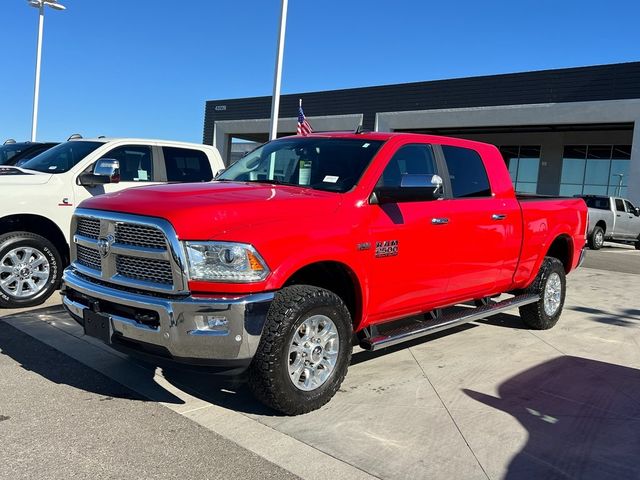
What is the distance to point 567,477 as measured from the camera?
3.34 meters

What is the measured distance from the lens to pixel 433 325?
16.7 ft

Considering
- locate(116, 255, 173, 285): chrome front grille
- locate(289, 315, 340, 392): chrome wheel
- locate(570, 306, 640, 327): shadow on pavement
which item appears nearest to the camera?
locate(116, 255, 173, 285): chrome front grille

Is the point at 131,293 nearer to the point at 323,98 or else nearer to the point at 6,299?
the point at 6,299

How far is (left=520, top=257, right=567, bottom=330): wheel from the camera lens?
6742mm

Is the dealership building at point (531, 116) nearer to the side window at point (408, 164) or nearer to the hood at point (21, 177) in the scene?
the side window at point (408, 164)

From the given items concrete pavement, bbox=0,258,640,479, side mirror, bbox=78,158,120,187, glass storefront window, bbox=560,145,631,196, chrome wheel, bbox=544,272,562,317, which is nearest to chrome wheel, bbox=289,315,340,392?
concrete pavement, bbox=0,258,640,479

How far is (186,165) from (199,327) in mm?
5108

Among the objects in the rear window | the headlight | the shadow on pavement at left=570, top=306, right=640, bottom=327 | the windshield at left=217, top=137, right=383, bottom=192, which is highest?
the rear window

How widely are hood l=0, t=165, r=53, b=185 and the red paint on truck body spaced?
2792mm

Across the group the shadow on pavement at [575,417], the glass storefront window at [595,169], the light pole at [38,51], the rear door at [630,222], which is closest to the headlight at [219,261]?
the shadow on pavement at [575,417]

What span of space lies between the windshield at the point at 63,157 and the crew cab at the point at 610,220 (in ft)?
52.5

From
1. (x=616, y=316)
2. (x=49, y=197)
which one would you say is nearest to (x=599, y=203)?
(x=616, y=316)

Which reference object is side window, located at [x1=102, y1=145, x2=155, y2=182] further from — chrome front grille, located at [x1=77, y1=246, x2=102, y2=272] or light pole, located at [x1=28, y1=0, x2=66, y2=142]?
light pole, located at [x1=28, y1=0, x2=66, y2=142]

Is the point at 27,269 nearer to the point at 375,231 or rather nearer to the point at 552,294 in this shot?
the point at 375,231
